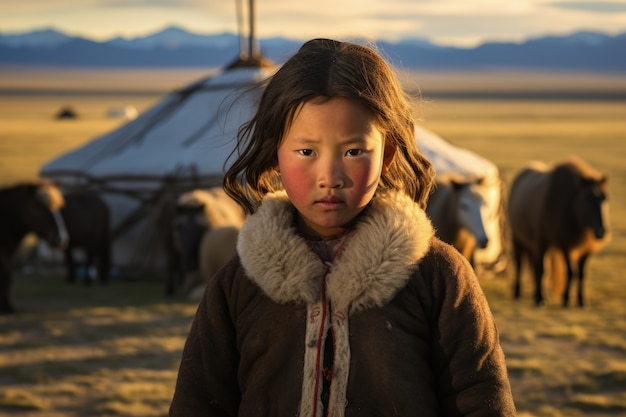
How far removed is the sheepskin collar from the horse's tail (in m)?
7.55

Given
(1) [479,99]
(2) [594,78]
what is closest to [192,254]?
(1) [479,99]

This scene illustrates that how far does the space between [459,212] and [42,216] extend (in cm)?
362

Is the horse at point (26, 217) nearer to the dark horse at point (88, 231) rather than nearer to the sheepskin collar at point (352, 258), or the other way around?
the dark horse at point (88, 231)

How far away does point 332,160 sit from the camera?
1.81 m

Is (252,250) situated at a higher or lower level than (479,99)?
higher

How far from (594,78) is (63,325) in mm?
181767

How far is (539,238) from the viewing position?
9258 millimetres

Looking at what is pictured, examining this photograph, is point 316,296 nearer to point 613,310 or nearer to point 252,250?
point 252,250

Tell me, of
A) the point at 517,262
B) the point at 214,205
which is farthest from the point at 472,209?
the point at 214,205

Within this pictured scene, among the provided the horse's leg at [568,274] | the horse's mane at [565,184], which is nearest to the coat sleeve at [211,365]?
the horse's mane at [565,184]

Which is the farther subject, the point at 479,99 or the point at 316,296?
the point at 479,99

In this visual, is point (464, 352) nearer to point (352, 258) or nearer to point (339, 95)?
point (352, 258)

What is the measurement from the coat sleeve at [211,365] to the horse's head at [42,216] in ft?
23.3

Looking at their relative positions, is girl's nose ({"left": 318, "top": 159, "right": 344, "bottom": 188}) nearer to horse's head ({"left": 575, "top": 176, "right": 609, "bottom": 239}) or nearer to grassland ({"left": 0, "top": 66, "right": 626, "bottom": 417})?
grassland ({"left": 0, "top": 66, "right": 626, "bottom": 417})
